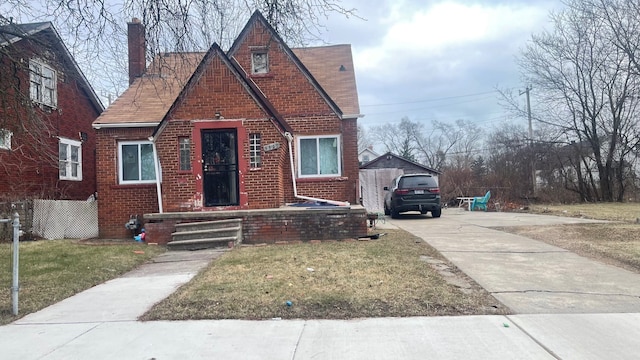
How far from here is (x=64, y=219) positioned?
43.6 feet

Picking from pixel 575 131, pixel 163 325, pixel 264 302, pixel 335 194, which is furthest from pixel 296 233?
pixel 575 131

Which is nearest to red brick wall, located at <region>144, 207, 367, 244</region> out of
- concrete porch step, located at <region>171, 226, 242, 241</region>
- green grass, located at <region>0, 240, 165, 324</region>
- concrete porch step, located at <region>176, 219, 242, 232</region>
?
concrete porch step, located at <region>176, 219, 242, 232</region>

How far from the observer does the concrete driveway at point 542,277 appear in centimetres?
514

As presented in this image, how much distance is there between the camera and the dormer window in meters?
14.1

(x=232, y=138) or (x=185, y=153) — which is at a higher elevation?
(x=232, y=138)

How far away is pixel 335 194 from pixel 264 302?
8.07m

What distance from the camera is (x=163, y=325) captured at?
470cm

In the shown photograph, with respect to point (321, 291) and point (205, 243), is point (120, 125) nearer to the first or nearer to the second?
point (205, 243)

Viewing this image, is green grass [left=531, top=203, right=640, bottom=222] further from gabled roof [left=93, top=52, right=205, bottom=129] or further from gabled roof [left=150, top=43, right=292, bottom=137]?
gabled roof [left=93, top=52, right=205, bottom=129]

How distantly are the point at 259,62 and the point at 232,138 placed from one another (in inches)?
132

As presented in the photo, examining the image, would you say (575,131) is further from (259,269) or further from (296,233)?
(259,269)

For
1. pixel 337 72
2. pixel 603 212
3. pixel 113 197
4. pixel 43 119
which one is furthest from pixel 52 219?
pixel 603 212

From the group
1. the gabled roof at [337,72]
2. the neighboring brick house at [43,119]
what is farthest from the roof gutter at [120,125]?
the gabled roof at [337,72]

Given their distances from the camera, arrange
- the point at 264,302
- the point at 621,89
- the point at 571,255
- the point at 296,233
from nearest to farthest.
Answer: the point at 264,302
the point at 571,255
the point at 296,233
the point at 621,89
